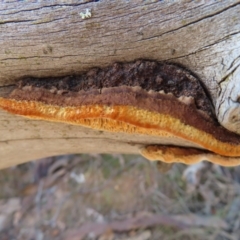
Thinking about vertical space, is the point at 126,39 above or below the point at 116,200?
above

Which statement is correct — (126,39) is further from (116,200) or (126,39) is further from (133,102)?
(116,200)

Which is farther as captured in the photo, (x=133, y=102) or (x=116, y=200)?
(x=116, y=200)

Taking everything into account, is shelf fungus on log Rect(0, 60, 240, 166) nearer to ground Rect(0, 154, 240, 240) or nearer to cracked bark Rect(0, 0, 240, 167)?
cracked bark Rect(0, 0, 240, 167)

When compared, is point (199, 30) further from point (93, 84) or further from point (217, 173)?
point (217, 173)

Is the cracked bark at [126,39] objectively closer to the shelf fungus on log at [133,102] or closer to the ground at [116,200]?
the shelf fungus on log at [133,102]

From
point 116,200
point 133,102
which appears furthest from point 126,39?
point 116,200

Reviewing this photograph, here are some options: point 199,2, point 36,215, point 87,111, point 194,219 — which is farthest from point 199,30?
point 36,215
